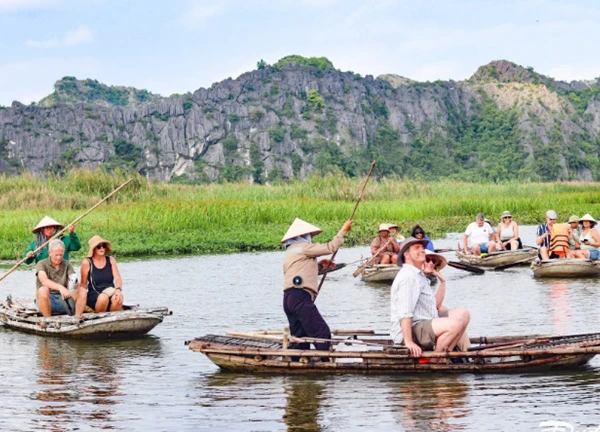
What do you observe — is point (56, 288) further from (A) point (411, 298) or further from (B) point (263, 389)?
(A) point (411, 298)

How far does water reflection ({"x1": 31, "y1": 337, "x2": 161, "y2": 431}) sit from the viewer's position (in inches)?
355

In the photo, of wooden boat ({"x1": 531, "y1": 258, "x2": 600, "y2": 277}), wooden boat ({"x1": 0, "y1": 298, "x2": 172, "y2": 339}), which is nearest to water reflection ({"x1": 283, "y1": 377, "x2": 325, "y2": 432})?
wooden boat ({"x1": 0, "y1": 298, "x2": 172, "y2": 339})

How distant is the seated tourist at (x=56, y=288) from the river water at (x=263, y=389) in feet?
1.37

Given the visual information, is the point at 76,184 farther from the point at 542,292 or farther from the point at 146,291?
the point at 542,292

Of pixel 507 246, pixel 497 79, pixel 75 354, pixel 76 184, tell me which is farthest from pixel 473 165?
pixel 75 354

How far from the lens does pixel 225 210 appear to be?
3206cm

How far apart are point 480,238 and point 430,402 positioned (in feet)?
41.5

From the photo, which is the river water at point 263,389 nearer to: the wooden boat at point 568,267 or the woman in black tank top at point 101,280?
the woman in black tank top at point 101,280

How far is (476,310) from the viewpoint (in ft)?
50.9

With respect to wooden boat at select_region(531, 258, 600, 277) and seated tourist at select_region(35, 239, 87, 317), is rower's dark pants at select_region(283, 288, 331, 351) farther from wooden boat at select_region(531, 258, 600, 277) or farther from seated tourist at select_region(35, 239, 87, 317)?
wooden boat at select_region(531, 258, 600, 277)

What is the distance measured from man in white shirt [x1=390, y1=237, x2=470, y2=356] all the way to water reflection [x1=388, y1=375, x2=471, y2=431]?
0.32 metres

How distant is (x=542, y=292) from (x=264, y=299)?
450 cm

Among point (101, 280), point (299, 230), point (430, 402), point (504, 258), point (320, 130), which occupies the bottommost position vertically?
point (430, 402)

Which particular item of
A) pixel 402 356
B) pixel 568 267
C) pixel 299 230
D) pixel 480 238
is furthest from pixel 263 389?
pixel 480 238
